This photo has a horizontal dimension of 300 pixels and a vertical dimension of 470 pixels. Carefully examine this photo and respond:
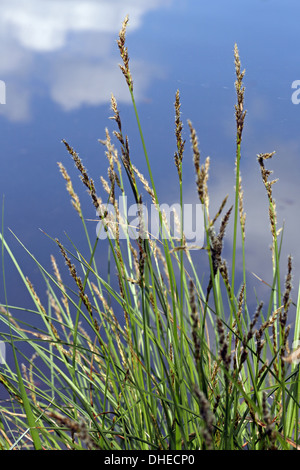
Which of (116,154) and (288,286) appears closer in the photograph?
(288,286)

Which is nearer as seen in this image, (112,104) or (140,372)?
(112,104)

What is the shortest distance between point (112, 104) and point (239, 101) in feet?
0.73

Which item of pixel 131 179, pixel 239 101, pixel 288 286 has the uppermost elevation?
pixel 239 101

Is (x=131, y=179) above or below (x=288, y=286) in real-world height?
above

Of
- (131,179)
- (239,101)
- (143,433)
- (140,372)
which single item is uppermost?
(239,101)
